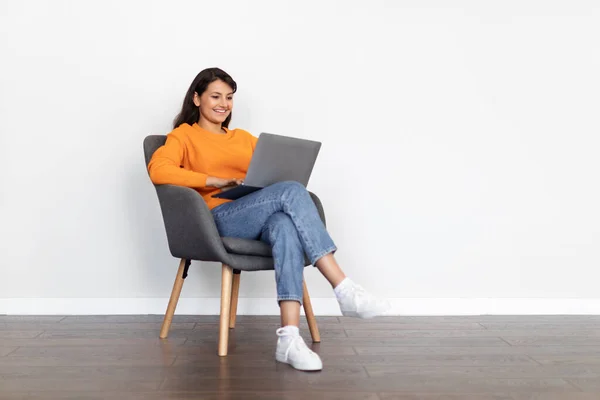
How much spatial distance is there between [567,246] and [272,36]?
1.81m

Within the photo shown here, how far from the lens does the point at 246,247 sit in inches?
92.5

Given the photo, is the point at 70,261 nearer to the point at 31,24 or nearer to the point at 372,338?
the point at 31,24

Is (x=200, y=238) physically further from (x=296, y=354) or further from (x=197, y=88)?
(x=197, y=88)

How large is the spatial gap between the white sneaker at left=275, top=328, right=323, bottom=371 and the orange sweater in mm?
676

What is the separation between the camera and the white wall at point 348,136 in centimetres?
315

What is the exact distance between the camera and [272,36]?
10.4ft

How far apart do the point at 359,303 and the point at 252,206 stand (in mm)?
534

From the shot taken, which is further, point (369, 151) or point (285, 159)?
point (369, 151)

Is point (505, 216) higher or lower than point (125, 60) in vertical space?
lower

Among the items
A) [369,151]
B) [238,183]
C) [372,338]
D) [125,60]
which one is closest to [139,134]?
[125,60]

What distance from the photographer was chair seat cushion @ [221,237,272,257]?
2.33 m

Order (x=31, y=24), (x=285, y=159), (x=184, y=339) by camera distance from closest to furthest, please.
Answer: (x=285, y=159) → (x=184, y=339) → (x=31, y=24)

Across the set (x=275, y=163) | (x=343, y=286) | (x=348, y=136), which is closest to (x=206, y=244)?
(x=275, y=163)

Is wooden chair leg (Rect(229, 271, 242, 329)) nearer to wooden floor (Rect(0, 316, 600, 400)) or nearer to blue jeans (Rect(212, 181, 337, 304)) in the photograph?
wooden floor (Rect(0, 316, 600, 400))
